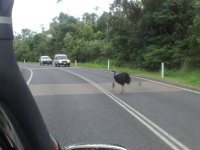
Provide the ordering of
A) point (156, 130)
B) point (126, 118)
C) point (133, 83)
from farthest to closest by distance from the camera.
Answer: point (133, 83), point (126, 118), point (156, 130)

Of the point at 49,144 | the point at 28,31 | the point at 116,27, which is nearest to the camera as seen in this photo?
the point at 49,144

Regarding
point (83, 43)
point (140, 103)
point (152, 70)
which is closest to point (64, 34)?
point (83, 43)

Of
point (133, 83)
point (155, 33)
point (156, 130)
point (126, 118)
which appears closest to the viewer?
point (156, 130)

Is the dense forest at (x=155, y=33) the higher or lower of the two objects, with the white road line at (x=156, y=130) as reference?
higher

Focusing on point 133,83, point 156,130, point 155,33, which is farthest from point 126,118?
point 155,33

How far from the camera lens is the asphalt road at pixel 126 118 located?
902 cm

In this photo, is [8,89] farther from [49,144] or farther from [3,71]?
[49,144]

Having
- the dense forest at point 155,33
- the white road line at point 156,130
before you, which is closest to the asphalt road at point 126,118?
the white road line at point 156,130

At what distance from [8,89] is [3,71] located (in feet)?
0.25

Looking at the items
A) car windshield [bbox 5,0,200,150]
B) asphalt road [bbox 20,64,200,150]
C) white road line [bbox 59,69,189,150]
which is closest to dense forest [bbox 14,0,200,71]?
car windshield [bbox 5,0,200,150]

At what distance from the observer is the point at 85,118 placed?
12.1 m

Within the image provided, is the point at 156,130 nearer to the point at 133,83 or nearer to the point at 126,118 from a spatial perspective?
the point at 126,118

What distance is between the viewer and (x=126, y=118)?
1220 cm

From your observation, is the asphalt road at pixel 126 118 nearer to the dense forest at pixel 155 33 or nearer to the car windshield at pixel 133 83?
the car windshield at pixel 133 83
